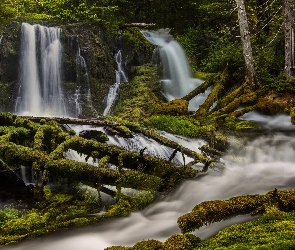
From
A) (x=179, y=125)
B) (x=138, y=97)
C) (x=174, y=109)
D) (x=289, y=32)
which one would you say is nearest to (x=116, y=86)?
(x=138, y=97)

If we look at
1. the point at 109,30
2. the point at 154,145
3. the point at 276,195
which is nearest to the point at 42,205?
the point at 154,145

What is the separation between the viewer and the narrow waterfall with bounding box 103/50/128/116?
13685 millimetres

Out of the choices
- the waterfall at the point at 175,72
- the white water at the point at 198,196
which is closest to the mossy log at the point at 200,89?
the waterfall at the point at 175,72

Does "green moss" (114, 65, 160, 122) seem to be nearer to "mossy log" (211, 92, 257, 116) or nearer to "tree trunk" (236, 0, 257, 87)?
"mossy log" (211, 92, 257, 116)

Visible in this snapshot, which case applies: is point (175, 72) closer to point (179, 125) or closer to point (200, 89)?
point (200, 89)

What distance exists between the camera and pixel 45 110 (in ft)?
42.8

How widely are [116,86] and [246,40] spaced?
5705mm

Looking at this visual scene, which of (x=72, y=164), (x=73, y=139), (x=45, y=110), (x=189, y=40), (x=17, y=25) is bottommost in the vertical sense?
(x=72, y=164)

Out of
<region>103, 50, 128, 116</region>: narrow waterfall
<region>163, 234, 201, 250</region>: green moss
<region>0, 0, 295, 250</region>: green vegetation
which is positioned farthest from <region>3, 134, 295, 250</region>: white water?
<region>103, 50, 128, 116</region>: narrow waterfall

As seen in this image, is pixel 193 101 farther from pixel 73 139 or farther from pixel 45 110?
pixel 73 139

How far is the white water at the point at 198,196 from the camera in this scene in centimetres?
414

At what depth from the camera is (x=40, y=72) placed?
1373cm

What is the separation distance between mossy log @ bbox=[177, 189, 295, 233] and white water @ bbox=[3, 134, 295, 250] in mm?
117

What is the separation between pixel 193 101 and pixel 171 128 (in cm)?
482
